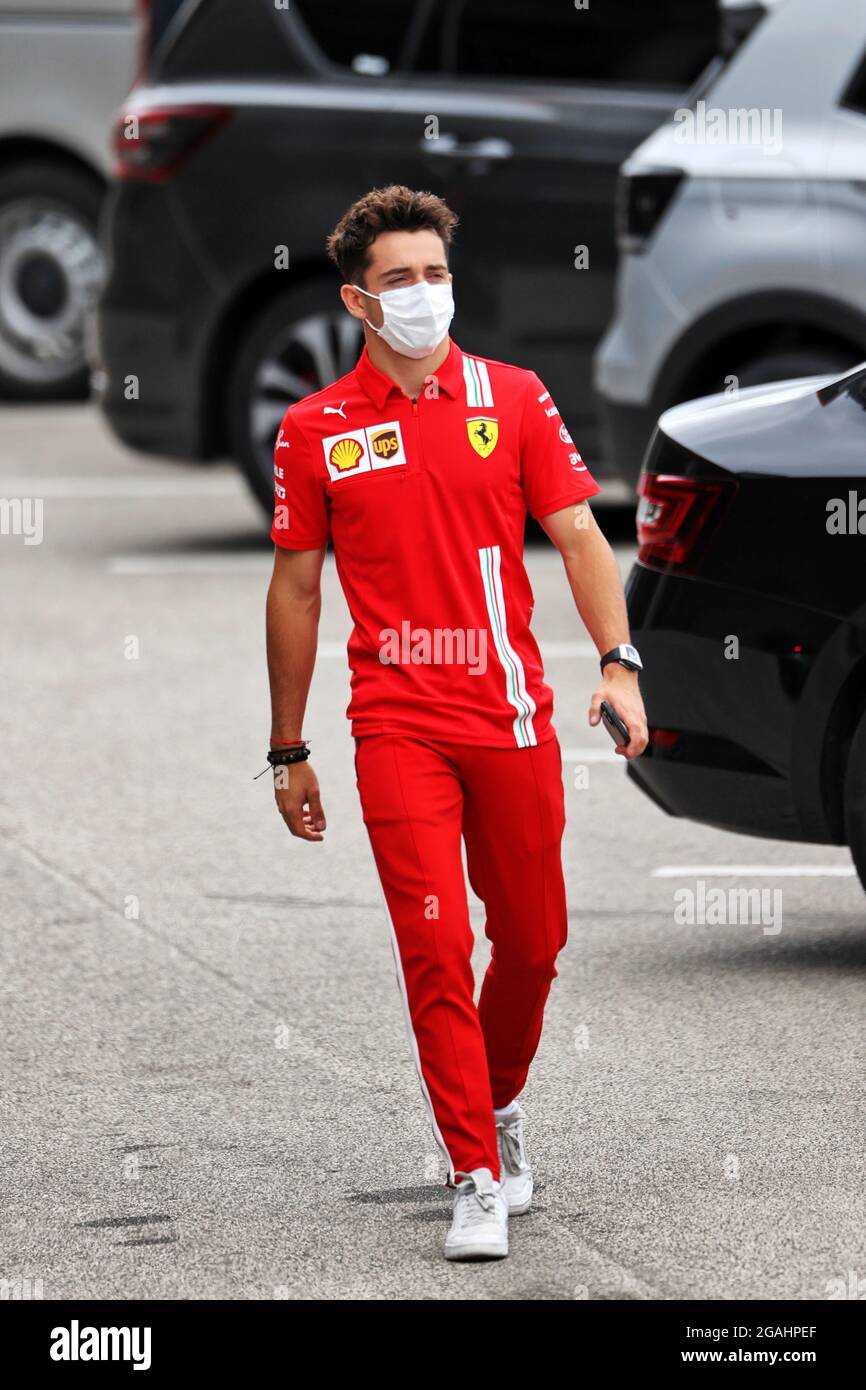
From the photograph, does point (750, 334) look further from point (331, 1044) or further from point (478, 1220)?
point (478, 1220)

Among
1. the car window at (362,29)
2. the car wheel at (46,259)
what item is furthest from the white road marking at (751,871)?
the car wheel at (46,259)

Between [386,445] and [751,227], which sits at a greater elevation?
[751,227]

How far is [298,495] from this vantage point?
168 inches

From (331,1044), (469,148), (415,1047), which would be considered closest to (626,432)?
(469,148)

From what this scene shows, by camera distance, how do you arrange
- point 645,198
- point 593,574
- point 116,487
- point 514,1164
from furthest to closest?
point 116,487
point 645,198
point 514,1164
point 593,574

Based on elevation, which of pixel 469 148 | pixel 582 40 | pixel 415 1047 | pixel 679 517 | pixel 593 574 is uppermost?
pixel 582 40

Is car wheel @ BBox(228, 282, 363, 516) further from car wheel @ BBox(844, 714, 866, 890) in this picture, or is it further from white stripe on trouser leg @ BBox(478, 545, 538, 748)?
white stripe on trouser leg @ BBox(478, 545, 538, 748)

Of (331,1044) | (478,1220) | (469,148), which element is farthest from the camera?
(469,148)

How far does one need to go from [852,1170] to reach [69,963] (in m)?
2.11

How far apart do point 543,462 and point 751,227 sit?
17.7 feet

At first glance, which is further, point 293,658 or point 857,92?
point 857,92

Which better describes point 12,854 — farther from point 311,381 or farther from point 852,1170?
point 311,381

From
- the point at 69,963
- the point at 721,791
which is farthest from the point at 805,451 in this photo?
the point at 69,963

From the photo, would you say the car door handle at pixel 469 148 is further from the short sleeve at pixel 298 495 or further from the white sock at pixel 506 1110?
the white sock at pixel 506 1110
